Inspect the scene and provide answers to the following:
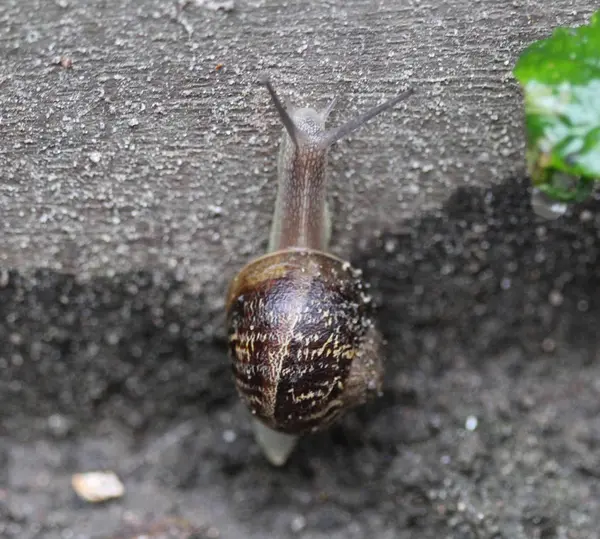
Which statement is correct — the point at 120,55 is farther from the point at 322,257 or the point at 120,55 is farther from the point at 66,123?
the point at 322,257

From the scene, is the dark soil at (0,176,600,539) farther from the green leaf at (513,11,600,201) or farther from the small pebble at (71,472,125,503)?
the green leaf at (513,11,600,201)

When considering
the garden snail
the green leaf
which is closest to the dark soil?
the garden snail

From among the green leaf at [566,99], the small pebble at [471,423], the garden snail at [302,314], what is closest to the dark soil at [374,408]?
the small pebble at [471,423]

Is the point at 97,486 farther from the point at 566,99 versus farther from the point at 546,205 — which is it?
the point at 566,99

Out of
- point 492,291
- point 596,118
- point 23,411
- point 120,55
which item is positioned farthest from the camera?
point 23,411

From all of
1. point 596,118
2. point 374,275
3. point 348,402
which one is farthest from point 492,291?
point 596,118

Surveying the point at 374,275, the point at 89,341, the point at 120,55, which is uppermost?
the point at 120,55
